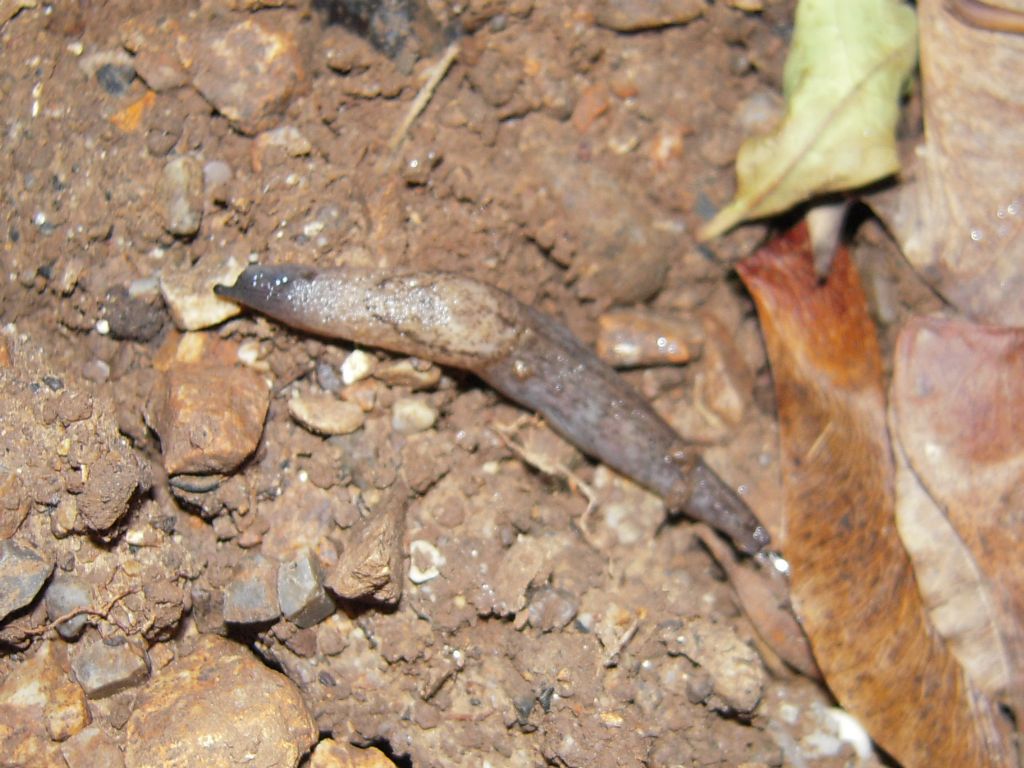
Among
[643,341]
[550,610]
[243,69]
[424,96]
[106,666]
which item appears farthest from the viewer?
[643,341]

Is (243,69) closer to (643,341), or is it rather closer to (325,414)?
(325,414)

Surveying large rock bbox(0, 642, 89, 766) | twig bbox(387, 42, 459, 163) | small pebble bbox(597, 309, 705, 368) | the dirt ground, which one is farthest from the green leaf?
large rock bbox(0, 642, 89, 766)

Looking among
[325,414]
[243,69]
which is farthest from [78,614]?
[243,69]

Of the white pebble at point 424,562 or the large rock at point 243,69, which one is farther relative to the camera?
the large rock at point 243,69

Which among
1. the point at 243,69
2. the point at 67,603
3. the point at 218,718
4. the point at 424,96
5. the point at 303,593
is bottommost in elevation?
the point at 218,718

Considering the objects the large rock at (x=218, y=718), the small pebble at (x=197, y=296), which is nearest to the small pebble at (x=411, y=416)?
the small pebble at (x=197, y=296)

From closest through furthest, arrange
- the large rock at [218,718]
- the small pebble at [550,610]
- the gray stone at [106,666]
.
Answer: the large rock at [218,718] < the gray stone at [106,666] < the small pebble at [550,610]

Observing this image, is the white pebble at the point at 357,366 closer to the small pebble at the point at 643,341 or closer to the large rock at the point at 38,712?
the small pebble at the point at 643,341
